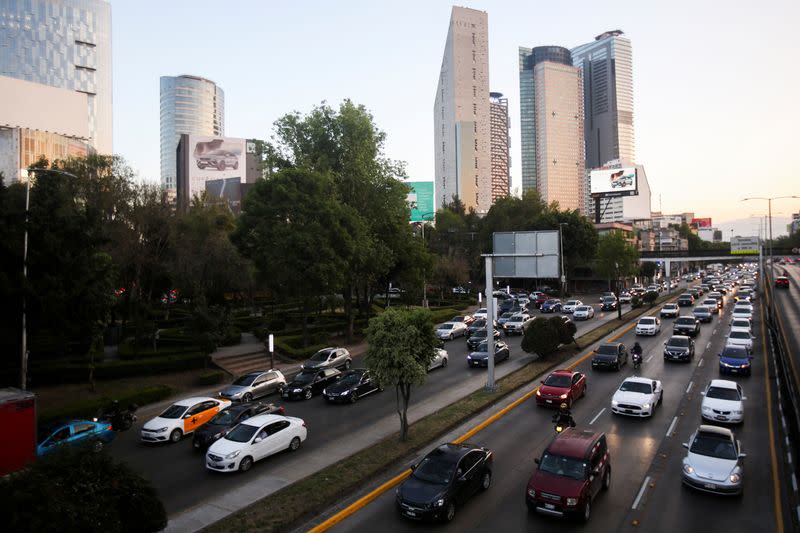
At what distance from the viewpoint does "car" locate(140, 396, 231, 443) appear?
70.8 ft

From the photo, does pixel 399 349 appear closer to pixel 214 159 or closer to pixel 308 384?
pixel 308 384

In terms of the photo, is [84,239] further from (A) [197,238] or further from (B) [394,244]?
(B) [394,244]

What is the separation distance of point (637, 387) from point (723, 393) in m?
3.17

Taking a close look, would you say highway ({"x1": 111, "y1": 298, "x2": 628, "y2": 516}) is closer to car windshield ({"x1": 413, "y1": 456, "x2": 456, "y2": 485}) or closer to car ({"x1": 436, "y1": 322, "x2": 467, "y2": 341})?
car windshield ({"x1": 413, "y1": 456, "x2": 456, "y2": 485})

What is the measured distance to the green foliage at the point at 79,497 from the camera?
8.83 meters

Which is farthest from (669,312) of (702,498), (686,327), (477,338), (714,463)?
(702,498)

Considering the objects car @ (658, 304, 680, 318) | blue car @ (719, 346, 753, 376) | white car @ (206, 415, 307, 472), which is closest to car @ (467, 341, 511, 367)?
blue car @ (719, 346, 753, 376)

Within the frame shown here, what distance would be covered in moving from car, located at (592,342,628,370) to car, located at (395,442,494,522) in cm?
1802

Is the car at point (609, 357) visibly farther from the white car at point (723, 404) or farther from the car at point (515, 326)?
the car at point (515, 326)

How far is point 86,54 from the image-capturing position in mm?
189000

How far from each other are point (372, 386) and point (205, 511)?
546 inches

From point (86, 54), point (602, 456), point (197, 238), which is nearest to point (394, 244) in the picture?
point (197, 238)

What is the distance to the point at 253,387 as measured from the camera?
28.1m

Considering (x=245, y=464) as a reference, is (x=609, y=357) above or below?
above
